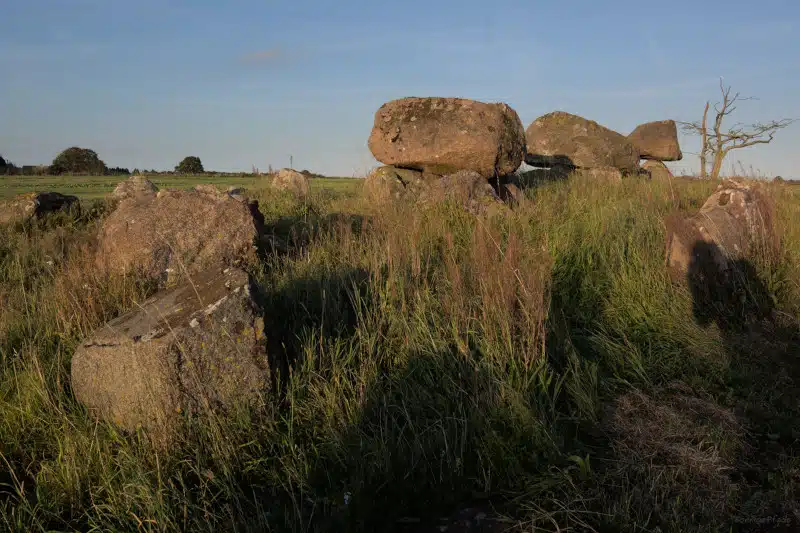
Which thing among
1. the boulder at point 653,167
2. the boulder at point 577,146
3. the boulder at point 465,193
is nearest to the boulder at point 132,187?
the boulder at point 465,193

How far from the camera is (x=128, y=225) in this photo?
660 cm

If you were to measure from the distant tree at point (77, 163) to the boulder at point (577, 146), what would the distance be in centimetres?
2122

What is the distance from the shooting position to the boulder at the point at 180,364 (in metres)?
3.51

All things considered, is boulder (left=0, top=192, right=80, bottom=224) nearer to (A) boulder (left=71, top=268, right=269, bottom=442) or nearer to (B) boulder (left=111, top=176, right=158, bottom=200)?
(B) boulder (left=111, top=176, right=158, bottom=200)

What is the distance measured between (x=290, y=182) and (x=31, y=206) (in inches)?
200

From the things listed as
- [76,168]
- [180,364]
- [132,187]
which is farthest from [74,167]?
[180,364]

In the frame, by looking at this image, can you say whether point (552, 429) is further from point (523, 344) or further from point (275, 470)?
point (275, 470)

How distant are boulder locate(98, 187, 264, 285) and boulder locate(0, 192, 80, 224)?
4.32m

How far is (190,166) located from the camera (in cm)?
3253

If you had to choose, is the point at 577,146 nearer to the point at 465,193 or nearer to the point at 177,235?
the point at 465,193

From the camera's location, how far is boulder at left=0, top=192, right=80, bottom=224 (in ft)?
32.8

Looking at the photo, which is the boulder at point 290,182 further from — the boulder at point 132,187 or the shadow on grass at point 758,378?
the shadow on grass at point 758,378

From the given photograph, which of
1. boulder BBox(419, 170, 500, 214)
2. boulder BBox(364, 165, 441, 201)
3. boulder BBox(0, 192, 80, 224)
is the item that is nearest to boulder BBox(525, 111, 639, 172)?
boulder BBox(364, 165, 441, 201)

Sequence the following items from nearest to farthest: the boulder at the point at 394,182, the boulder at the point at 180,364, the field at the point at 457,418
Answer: the field at the point at 457,418 < the boulder at the point at 180,364 < the boulder at the point at 394,182
